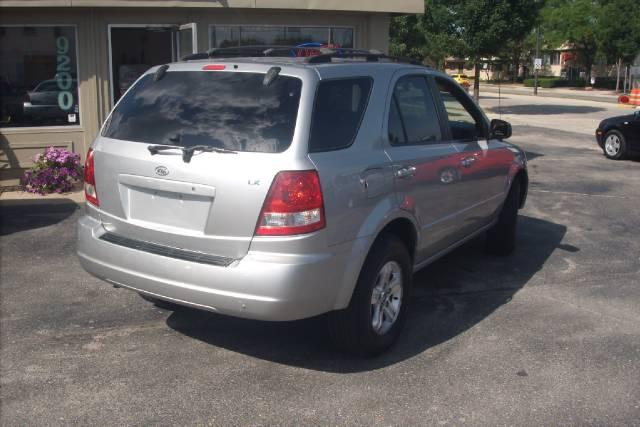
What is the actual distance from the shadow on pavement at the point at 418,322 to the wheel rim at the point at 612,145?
30.4 feet

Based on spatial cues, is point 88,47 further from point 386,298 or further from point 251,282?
point 251,282

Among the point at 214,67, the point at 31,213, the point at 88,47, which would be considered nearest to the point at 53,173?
the point at 31,213

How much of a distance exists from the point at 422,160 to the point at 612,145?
470 inches

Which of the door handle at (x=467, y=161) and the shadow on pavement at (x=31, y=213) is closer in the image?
the door handle at (x=467, y=161)

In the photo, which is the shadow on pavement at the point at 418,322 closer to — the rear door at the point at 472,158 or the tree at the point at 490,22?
the rear door at the point at 472,158

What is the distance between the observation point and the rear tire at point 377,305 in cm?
433

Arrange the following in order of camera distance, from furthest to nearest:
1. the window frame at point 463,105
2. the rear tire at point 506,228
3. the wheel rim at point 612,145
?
the wheel rim at point 612,145 < the rear tire at point 506,228 < the window frame at point 463,105

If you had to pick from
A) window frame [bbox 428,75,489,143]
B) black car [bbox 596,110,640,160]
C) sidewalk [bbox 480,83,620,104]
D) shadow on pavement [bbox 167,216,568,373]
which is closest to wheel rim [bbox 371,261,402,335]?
shadow on pavement [bbox 167,216,568,373]

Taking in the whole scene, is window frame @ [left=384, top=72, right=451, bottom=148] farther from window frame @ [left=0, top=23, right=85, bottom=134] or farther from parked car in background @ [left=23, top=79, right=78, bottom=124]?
parked car in background @ [left=23, top=79, right=78, bottom=124]

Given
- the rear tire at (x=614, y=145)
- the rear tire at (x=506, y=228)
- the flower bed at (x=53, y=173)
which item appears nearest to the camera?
the rear tire at (x=506, y=228)

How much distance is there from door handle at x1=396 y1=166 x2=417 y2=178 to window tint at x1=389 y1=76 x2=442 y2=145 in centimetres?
18

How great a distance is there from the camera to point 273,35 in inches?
466

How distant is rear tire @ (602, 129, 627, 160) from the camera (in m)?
15.2

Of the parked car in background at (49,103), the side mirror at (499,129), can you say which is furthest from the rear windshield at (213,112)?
the parked car in background at (49,103)
